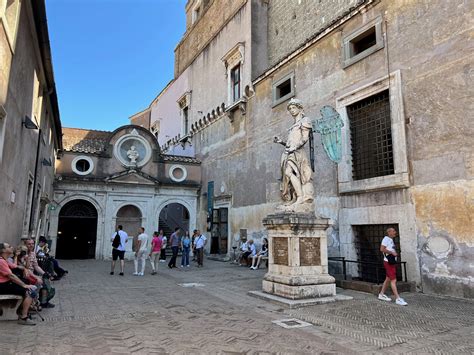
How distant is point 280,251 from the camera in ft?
27.0

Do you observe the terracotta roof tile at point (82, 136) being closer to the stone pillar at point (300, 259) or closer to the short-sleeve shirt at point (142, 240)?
the short-sleeve shirt at point (142, 240)

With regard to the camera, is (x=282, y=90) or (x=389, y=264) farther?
(x=282, y=90)

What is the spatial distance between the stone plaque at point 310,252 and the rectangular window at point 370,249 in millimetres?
2726

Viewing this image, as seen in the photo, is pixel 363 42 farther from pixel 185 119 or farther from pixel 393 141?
pixel 185 119

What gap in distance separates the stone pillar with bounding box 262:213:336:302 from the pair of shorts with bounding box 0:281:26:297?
16.4 feet

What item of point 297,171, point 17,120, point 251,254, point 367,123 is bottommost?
point 251,254

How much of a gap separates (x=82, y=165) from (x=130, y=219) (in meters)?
4.06

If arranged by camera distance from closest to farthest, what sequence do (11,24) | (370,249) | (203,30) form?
(11,24)
(370,249)
(203,30)

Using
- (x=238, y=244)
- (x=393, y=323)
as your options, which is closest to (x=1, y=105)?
(x=393, y=323)

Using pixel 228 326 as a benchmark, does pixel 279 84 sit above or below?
above

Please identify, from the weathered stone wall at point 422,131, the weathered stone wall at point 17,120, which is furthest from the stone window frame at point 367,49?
the weathered stone wall at point 17,120

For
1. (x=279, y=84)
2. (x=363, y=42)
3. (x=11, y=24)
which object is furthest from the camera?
(x=279, y=84)

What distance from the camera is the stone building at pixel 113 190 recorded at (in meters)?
19.1

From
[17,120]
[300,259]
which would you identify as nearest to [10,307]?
[17,120]
